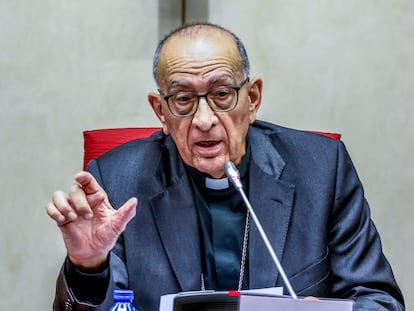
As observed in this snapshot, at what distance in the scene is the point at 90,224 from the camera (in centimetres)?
152

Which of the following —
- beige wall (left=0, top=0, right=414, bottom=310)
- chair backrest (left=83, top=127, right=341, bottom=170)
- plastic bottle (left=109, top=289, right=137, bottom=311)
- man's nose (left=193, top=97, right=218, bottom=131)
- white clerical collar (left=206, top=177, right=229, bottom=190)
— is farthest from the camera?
beige wall (left=0, top=0, right=414, bottom=310)

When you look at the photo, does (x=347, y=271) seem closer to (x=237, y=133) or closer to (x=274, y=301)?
(x=237, y=133)

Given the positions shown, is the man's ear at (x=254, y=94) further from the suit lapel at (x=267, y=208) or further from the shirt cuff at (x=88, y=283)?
the shirt cuff at (x=88, y=283)

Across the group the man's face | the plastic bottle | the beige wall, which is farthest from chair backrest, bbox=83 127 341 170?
the plastic bottle

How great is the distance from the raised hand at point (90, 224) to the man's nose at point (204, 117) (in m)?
0.31

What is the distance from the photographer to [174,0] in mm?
2646

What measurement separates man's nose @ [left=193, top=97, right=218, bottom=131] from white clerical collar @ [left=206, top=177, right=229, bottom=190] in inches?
8.5

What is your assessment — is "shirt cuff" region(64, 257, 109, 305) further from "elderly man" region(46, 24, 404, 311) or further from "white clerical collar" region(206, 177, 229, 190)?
"white clerical collar" region(206, 177, 229, 190)

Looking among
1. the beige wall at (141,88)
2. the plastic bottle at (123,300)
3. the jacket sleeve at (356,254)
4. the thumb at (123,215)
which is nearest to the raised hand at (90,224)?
the thumb at (123,215)

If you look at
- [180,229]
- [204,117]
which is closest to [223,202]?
[180,229]

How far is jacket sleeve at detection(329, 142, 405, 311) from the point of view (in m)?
1.73

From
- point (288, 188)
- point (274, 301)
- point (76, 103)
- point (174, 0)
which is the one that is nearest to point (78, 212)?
point (274, 301)

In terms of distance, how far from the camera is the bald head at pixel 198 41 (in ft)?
5.92

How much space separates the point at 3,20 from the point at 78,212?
4.17ft
